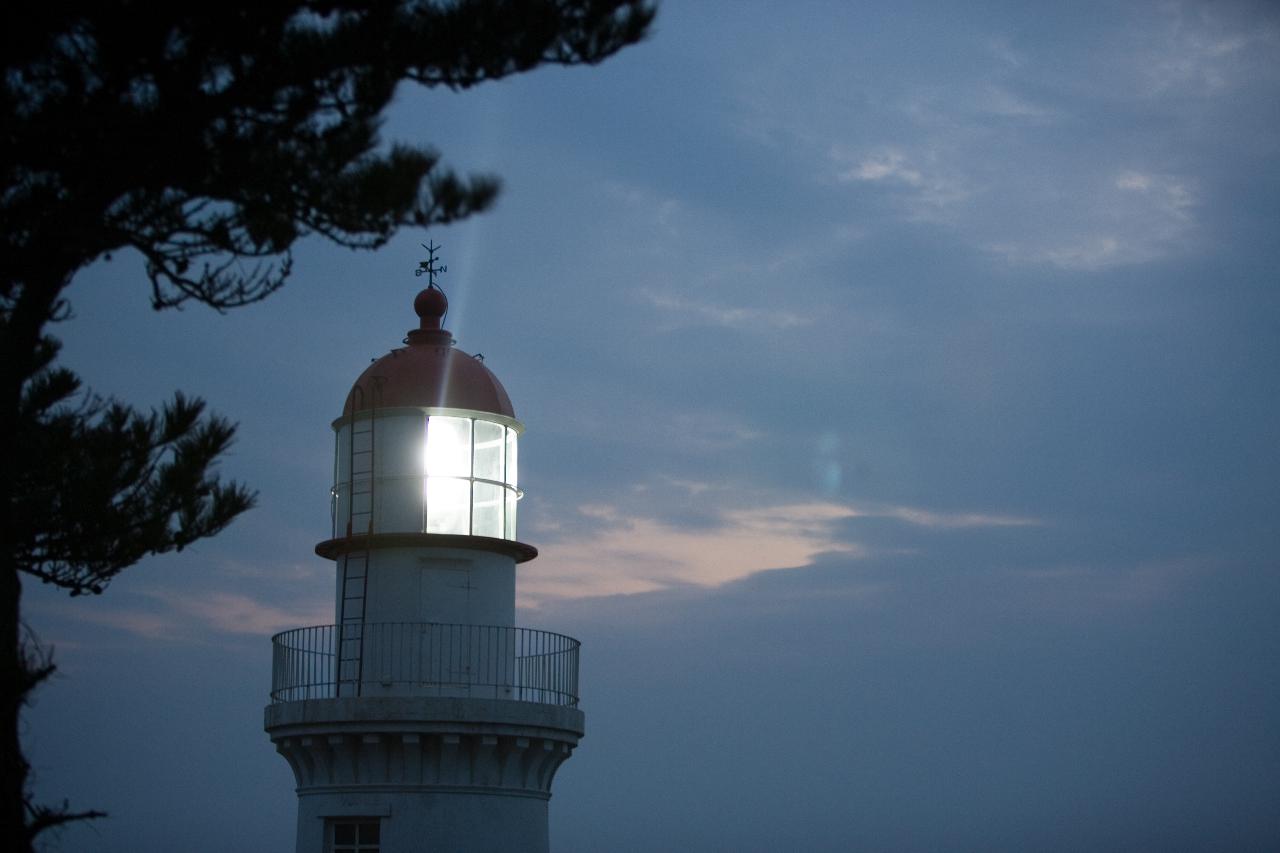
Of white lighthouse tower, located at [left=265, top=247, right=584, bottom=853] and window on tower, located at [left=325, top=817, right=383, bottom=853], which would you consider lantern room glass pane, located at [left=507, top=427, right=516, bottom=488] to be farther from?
window on tower, located at [left=325, top=817, right=383, bottom=853]

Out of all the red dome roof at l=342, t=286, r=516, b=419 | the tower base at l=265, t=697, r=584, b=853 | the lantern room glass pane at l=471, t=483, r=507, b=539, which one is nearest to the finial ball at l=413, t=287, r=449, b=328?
the red dome roof at l=342, t=286, r=516, b=419

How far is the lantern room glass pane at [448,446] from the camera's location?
15.6 meters

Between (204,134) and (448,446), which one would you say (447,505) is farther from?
(204,134)

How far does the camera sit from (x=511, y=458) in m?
16.1

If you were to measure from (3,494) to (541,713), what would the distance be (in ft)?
20.9

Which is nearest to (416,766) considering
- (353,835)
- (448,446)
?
(353,835)

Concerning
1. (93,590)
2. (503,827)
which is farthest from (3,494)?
(503,827)

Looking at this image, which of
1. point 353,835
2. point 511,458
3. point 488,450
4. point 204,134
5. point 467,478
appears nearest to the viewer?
point 204,134

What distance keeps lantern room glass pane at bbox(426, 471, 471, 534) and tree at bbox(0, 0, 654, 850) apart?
4873 millimetres

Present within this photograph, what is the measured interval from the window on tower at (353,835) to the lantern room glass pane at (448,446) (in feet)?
11.1

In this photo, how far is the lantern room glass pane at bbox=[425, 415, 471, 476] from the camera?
612 inches

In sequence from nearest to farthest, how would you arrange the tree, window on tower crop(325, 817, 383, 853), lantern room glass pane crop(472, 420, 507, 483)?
the tree, window on tower crop(325, 817, 383, 853), lantern room glass pane crop(472, 420, 507, 483)

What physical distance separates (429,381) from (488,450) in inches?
35.3

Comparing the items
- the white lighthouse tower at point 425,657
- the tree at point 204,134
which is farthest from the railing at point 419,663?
the tree at point 204,134
